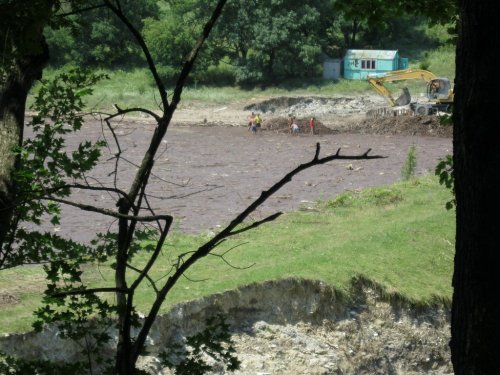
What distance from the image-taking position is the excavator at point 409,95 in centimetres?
4178

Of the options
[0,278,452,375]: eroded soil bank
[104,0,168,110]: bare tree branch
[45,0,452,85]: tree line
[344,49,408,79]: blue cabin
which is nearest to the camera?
[104,0,168,110]: bare tree branch

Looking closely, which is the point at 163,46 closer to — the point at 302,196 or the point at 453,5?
the point at 302,196

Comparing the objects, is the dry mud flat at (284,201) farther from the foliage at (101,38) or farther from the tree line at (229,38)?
the foliage at (101,38)

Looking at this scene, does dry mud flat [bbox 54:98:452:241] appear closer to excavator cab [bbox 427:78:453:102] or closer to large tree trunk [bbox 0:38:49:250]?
excavator cab [bbox 427:78:453:102]

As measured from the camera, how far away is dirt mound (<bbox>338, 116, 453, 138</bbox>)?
42.0m

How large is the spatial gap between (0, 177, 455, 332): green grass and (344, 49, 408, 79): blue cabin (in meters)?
31.1

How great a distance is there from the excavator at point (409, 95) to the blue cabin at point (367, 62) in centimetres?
398

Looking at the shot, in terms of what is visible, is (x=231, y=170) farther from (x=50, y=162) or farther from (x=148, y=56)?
(x=148, y=56)

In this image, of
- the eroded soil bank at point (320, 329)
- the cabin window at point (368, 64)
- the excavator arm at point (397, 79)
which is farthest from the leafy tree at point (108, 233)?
the cabin window at point (368, 64)

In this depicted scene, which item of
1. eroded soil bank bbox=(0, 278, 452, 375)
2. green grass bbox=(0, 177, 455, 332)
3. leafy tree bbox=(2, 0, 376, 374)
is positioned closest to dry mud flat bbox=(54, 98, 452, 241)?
green grass bbox=(0, 177, 455, 332)

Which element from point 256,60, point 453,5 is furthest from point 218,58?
point 453,5

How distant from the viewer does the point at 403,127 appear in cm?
4259

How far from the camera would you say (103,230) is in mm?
20703

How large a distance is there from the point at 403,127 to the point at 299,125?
193 inches
